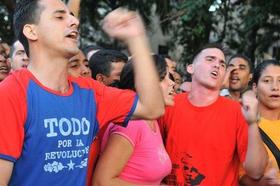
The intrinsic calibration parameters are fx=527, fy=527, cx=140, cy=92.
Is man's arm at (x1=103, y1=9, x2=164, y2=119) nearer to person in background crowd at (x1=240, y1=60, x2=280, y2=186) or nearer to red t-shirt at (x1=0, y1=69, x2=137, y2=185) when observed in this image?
red t-shirt at (x1=0, y1=69, x2=137, y2=185)

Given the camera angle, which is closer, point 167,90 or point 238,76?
point 167,90

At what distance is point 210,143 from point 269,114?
0.81 metres

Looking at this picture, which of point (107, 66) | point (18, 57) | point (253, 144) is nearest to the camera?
point (253, 144)

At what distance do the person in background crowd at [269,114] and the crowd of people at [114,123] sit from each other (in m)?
0.01

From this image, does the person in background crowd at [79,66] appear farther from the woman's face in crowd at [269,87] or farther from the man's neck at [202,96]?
the woman's face in crowd at [269,87]

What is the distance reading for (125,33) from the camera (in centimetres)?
259

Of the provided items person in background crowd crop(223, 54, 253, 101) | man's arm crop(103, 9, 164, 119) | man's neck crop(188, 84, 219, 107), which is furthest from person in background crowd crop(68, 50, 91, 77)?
person in background crowd crop(223, 54, 253, 101)

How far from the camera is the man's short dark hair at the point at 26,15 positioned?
2.60m

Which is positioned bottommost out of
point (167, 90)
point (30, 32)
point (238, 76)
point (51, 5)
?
point (238, 76)

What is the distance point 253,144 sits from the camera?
3281 mm

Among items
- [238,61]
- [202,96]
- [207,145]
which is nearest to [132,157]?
[207,145]

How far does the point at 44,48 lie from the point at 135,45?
447mm

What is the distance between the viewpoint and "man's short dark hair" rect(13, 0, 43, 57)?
2604mm

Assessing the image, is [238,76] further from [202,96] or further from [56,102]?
[56,102]
